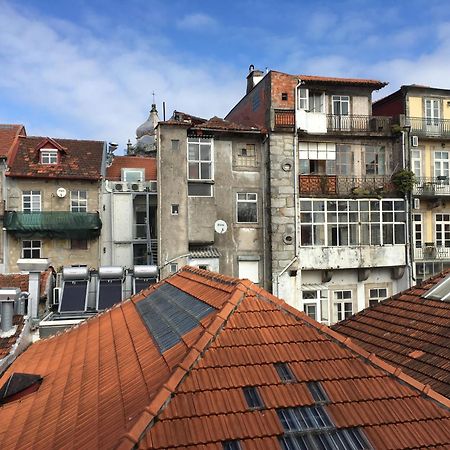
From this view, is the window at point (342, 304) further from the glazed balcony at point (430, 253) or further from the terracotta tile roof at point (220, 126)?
the terracotta tile roof at point (220, 126)

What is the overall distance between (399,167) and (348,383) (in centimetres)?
2054

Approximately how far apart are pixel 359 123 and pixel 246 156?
6832mm

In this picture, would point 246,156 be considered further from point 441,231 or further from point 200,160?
point 441,231

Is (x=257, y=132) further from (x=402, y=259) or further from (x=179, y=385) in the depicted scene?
(x=179, y=385)

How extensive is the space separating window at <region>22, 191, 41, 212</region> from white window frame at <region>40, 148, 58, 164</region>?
1939mm

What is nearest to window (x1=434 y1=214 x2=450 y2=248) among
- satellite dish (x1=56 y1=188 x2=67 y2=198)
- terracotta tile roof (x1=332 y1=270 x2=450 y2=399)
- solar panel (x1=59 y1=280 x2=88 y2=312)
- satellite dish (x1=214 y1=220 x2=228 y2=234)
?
satellite dish (x1=214 y1=220 x2=228 y2=234)

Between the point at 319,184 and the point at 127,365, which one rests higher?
the point at 319,184

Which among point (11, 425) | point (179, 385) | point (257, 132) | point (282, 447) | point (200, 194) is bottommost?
point (11, 425)

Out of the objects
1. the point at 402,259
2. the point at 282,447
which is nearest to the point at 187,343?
the point at 282,447

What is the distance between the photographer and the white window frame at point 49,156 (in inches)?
954

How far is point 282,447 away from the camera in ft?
15.0

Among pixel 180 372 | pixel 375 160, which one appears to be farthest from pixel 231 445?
pixel 375 160

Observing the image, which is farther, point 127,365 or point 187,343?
point 127,365

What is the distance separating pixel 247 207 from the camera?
74.3ft
